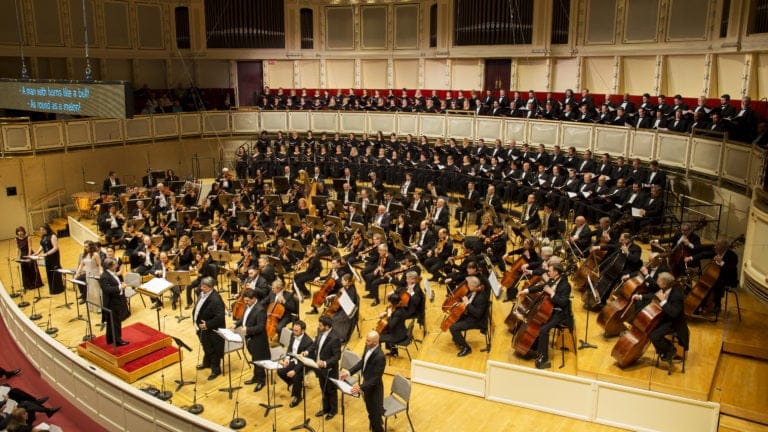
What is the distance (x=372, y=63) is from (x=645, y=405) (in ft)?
59.2

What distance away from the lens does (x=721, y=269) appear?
1001 centimetres

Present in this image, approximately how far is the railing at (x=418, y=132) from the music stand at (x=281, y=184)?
15.6 ft

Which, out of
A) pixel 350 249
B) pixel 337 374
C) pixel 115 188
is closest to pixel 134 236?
pixel 115 188

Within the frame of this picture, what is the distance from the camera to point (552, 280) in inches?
374

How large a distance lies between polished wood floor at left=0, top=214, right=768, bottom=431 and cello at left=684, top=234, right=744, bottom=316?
0.36m

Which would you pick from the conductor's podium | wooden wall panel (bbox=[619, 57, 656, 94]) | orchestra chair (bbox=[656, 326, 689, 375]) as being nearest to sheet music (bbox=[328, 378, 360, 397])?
the conductor's podium

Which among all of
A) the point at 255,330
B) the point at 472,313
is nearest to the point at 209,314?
the point at 255,330

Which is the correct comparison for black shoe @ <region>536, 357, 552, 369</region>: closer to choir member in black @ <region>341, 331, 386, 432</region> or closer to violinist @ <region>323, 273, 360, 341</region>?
choir member in black @ <region>341, 331, 386, 432</region>

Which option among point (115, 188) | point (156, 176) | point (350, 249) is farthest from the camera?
point (156, 176)

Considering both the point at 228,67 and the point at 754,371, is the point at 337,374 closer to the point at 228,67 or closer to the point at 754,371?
the point at 754,371

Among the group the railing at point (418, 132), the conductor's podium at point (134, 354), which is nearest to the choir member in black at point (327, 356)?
the conductor's podium at point (134, 354)

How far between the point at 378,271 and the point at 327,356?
3.32 meters

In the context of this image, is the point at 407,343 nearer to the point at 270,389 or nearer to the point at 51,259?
the point at 270,389

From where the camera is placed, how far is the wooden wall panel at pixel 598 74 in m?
19.3
